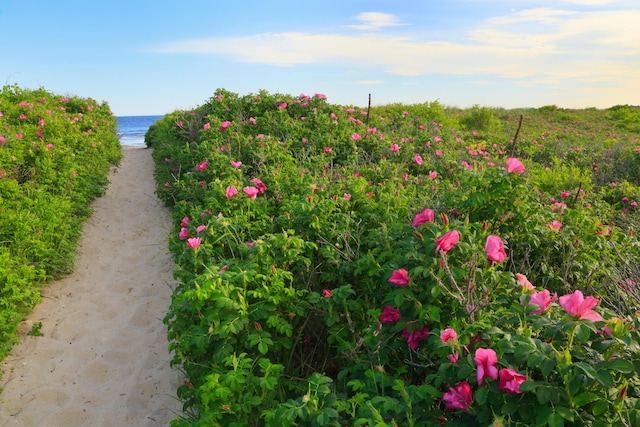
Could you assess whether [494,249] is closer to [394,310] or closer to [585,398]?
[394,310]

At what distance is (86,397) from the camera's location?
3520mm

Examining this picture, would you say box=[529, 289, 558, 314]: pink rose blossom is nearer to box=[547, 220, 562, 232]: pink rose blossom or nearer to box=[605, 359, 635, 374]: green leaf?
box=[605, 359, 635, 374]: green leaf

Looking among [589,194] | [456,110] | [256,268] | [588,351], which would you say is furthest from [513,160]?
[456,110]

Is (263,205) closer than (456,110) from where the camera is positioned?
Yes

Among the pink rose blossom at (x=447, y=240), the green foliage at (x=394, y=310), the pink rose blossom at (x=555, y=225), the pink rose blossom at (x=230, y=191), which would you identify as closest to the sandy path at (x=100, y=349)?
the green foliage at (x=394, y=310)

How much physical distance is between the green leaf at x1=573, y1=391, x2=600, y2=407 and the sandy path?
2.80 metres

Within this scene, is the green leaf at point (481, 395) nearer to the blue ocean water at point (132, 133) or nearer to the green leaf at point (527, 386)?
the green leaf at point (527, 386)

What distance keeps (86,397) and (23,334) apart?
1.31m

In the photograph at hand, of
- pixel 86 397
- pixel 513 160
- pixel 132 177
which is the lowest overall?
pixel 86 397

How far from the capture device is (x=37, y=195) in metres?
5.66

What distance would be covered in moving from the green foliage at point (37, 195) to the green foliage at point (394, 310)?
5.42 feet

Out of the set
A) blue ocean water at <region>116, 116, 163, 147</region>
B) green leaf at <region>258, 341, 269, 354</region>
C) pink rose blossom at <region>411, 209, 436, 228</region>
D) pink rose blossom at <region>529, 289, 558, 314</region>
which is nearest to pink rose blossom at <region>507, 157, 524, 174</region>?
pink rose blossom at <region>411, 209, 436, 228</region>

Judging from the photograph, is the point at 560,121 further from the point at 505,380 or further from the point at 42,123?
the point at 505,380

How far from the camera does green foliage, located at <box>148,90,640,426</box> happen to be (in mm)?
1576
